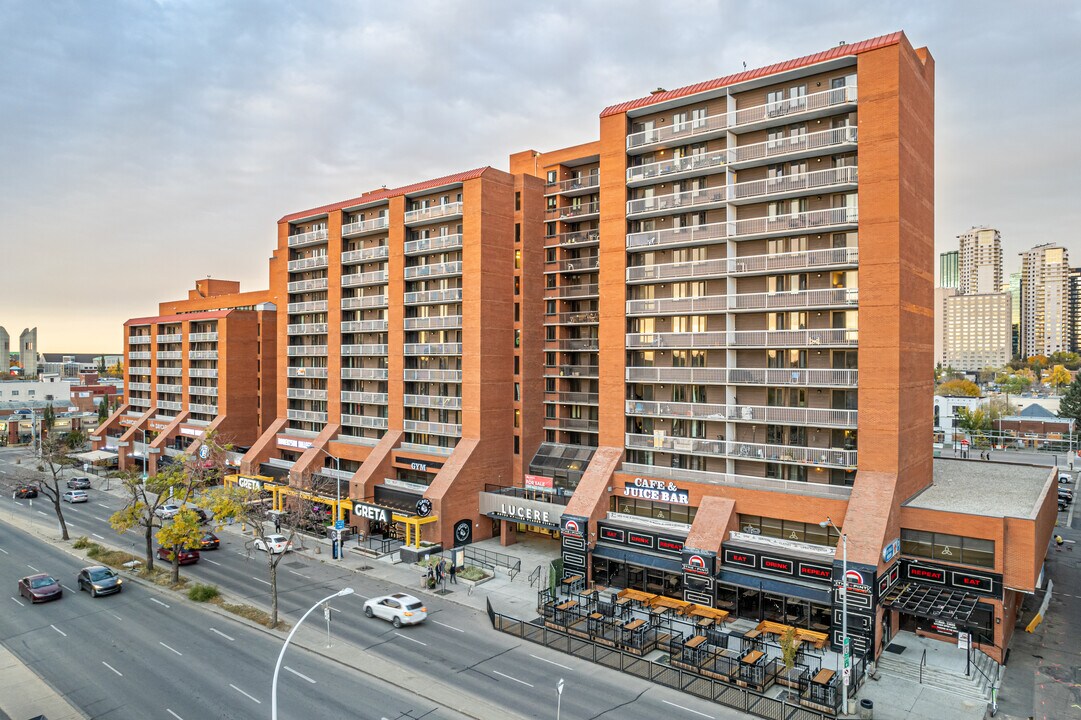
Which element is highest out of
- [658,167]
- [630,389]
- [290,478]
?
[658,167]

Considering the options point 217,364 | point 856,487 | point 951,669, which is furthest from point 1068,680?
point 217,364

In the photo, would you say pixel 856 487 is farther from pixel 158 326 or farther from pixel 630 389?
pixel 158 326

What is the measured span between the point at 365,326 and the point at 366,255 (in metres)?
6.94

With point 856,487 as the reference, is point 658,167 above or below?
above

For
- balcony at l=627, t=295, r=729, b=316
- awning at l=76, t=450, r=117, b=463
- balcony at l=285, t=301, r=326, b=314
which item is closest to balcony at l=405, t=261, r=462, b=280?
balcony at l=285, t=301, r=326, b=314

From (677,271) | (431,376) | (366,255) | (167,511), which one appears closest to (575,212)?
(677,271)

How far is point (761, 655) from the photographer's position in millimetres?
29375

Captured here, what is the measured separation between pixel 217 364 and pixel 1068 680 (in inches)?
3303

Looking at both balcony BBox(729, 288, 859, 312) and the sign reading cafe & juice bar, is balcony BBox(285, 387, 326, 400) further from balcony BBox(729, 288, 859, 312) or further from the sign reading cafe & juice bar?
balcony BBox(729, 288, 859, 312)

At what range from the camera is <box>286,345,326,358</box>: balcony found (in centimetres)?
6800

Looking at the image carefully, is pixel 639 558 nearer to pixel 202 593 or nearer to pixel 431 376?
pixel 431 376

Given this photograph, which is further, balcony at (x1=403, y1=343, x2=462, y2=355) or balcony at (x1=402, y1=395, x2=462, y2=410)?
balcony at (x1=402, y1=395, x2=462, y2=410)

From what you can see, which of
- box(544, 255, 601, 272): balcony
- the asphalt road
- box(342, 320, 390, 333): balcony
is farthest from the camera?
box(342, 320, 390, 333): balcony

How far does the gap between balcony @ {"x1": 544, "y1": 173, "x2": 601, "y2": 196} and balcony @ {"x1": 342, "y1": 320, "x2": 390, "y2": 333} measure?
19845 mm
